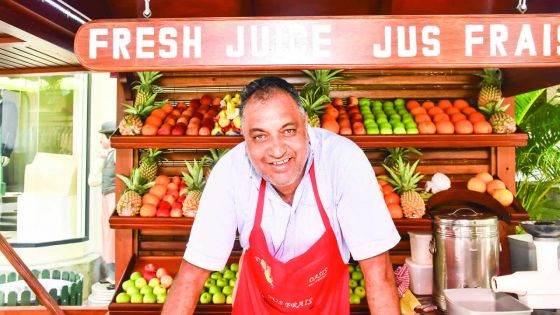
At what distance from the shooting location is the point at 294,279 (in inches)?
81.0

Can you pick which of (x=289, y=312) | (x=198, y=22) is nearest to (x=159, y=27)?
(x=198, y=22)

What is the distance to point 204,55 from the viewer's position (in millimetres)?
2035

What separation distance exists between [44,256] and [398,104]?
6297mm

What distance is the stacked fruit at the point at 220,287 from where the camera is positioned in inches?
135

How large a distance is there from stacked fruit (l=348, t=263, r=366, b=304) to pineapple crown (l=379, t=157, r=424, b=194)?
28.3 inches

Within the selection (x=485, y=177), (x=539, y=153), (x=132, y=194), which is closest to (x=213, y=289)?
(x=132, y=194)

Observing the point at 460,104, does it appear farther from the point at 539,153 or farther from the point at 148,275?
the point at 148,275

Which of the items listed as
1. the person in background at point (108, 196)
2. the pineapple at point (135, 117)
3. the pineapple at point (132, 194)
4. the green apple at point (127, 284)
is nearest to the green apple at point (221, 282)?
the green apple at point (127, 284)

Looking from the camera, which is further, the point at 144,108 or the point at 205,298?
the point at 144,108

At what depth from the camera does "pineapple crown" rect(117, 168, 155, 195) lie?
12.5 ft

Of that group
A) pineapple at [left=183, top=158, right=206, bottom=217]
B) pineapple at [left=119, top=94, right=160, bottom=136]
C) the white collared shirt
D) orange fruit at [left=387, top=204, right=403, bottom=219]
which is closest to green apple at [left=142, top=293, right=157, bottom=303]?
pineapple at [left=183, top=158, right=206, bottom=217]

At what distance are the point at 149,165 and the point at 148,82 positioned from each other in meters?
0.72

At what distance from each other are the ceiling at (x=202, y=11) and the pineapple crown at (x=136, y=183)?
1075 mm

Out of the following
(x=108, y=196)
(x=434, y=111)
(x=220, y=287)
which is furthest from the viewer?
(x=108, y=196)
